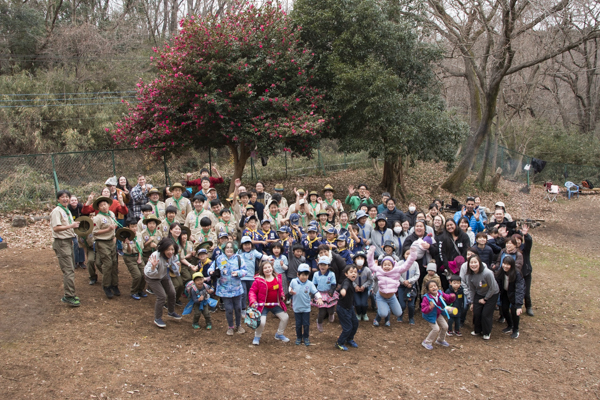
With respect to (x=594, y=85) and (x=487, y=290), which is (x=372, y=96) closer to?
(x=487, y=290)

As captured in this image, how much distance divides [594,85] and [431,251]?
106 feet

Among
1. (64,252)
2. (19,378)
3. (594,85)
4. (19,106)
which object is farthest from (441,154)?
(594,85)

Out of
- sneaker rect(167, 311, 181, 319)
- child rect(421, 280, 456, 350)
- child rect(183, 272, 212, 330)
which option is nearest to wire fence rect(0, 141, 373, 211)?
sneaker rect(167, 311, 181, 319)

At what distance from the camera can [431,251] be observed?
26.6 ft

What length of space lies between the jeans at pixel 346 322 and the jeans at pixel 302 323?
478 mm

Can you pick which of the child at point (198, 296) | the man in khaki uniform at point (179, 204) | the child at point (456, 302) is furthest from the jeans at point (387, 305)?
the man in khaki uniform at point (179, 204)

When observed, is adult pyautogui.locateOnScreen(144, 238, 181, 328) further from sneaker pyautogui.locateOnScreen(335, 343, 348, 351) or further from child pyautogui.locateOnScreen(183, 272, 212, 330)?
sneaker pyautogui.locateOnScreen(335, 343, 348, 351)

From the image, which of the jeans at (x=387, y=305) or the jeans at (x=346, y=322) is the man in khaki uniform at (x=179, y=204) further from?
the jeans at (x=387, y=305)

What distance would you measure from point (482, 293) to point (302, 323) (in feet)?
9.97

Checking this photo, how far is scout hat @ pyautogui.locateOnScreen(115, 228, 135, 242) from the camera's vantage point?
731 centimetres

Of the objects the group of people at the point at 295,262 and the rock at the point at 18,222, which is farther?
the rock at the point at 18,222

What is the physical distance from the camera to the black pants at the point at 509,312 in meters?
7.55

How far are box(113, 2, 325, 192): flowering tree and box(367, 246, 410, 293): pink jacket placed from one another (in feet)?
19.4

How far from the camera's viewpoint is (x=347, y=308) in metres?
6.46
